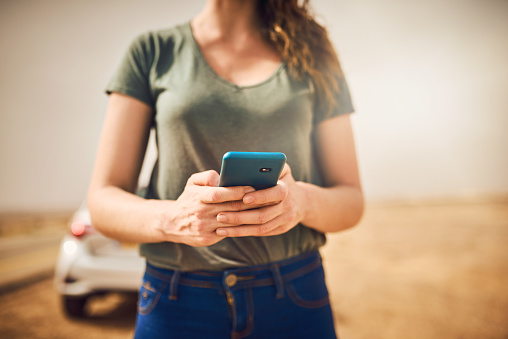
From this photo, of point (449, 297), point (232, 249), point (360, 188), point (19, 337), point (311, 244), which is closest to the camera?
point (232, 249)

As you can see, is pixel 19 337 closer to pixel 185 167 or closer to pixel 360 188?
pixel 185 167

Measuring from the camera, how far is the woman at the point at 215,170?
1.05 metres

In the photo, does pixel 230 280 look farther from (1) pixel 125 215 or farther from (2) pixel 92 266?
(2) pixel 92 266

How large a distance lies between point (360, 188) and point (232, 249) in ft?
2.19

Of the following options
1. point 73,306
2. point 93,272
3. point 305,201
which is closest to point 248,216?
point 305,201

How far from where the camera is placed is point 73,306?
402 centimetres

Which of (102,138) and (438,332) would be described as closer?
(102,138)

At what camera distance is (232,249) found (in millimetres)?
1072

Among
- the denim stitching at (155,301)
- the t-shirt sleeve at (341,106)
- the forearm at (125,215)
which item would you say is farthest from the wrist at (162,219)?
the t-shirt sleeve at (341,106)

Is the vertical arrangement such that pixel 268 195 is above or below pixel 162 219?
above

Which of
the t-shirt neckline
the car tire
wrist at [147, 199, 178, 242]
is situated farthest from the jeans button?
the car tire

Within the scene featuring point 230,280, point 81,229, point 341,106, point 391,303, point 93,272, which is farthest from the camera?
point 391,303

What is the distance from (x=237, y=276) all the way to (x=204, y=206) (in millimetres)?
372

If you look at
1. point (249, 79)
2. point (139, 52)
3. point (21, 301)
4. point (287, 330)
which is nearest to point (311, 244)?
point (287, 330)
